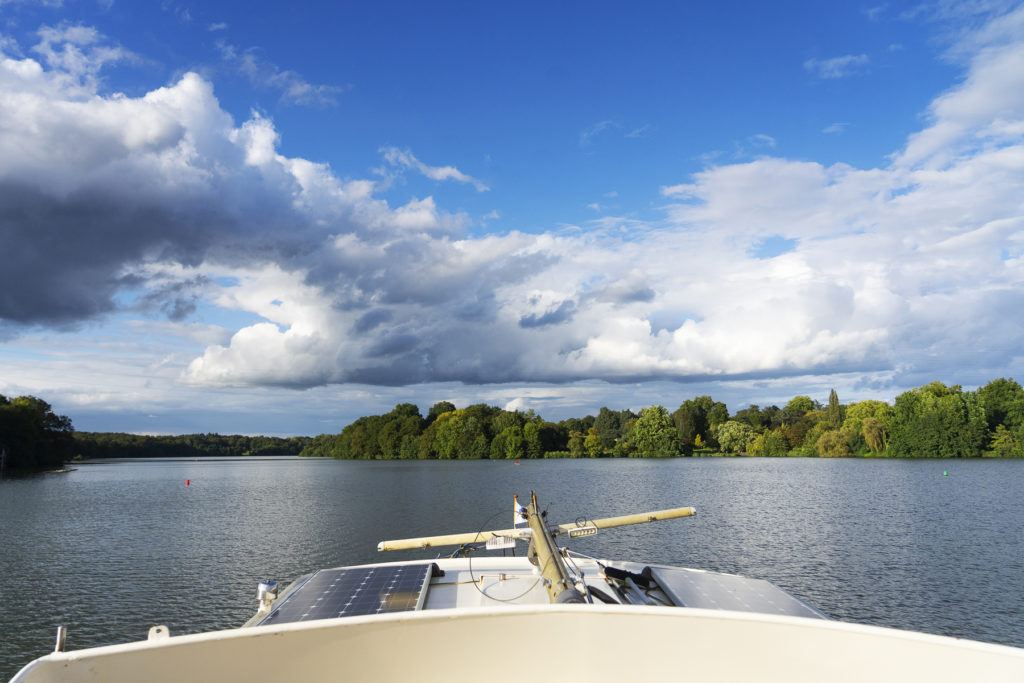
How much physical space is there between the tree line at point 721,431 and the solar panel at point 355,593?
116m

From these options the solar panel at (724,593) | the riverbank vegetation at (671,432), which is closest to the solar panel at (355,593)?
the solar panel at (724,593)

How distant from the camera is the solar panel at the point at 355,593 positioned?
9.30 metres

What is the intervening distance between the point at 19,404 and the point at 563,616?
130 m

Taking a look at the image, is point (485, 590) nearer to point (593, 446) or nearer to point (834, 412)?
point (593, 446)

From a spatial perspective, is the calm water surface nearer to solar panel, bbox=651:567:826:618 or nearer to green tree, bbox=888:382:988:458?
solar panel, bbox=651:567:826:618

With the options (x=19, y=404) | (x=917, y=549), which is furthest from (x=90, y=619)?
(x=19, y=404)

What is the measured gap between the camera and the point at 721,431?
443 ft

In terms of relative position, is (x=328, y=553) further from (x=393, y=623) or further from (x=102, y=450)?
(x=102, y=450)

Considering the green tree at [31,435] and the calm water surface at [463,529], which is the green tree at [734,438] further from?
the green tree at [31,435]

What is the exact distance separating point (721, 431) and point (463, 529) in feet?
373

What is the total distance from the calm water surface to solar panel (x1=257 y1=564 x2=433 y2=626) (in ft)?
27.3

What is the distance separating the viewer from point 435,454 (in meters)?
140

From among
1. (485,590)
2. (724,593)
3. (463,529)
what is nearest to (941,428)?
(463,529)

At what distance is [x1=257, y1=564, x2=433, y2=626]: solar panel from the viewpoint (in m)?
9.30
